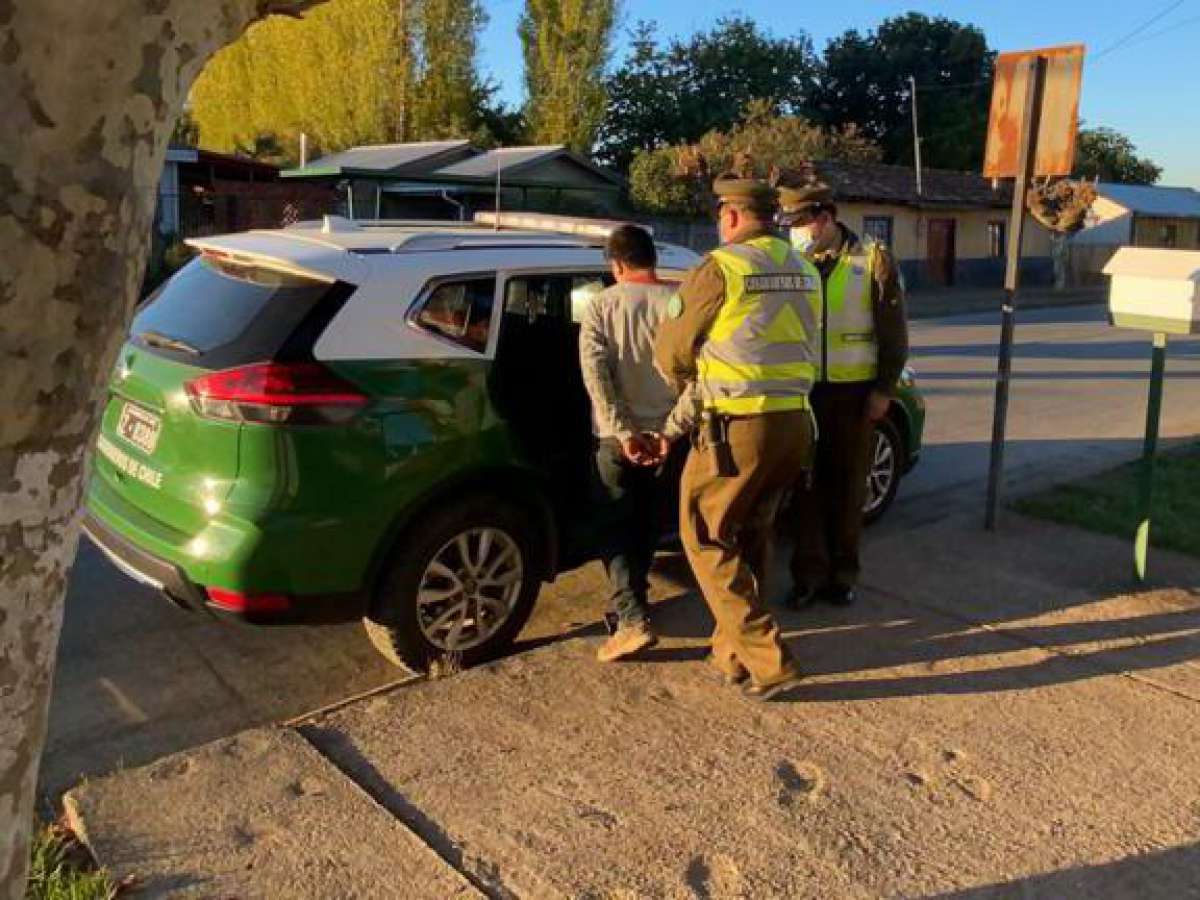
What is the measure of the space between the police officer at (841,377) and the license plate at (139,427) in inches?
102

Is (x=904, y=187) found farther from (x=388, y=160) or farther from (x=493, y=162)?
(x=388, y=160)

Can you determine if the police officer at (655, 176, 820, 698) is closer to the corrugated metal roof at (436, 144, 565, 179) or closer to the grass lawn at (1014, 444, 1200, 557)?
the grass lawn at (1014, 444, 1200, 557)

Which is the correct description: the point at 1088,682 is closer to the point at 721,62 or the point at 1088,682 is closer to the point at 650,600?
the point at 650,600

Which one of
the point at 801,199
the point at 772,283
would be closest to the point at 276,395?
the point at 772,283

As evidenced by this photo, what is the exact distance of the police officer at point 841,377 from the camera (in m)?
4.72

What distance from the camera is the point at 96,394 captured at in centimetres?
152

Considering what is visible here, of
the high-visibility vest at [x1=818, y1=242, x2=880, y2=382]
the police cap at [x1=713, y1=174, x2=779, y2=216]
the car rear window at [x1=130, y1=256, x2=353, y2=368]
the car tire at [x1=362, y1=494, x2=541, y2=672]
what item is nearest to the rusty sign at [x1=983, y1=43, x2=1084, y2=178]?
the high-visibility vest at [x1=818, y1=242, x2=880, y2=382]

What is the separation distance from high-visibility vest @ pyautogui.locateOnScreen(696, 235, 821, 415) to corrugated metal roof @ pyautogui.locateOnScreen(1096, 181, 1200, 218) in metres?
44.1

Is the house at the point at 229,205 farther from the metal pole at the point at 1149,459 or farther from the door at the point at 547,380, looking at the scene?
the metal pole at the point at 1149,459

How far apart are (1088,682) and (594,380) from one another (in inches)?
88.1

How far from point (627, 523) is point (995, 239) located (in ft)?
117

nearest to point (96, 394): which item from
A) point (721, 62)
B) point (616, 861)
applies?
point (616, 861)

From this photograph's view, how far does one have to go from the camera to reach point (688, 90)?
47.9m

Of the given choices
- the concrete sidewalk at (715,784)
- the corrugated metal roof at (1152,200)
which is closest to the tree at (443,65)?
the corrugated metal roof at (1152,200)
